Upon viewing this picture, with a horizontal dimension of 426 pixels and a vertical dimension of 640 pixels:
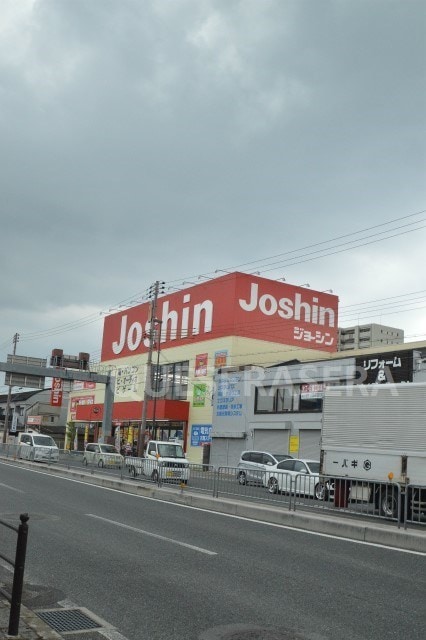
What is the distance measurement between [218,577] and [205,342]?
48.0 metres

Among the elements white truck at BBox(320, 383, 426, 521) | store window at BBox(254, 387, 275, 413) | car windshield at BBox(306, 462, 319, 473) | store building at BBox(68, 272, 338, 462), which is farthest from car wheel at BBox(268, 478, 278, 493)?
store building at BBox(68, 272, 338, 462)

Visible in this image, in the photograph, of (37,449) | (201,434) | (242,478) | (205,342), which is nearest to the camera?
(242,478)

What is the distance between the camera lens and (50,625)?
5.99 meters

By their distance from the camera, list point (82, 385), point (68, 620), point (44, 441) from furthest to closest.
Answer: point (82, 385) < point (44, 441) < point (68, 620)

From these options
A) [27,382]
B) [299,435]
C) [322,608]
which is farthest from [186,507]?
[27,382]

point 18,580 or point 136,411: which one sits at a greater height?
point 136,411

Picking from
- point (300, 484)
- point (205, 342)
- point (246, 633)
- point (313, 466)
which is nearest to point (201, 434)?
point (205, 342)

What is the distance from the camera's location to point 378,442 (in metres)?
17.9

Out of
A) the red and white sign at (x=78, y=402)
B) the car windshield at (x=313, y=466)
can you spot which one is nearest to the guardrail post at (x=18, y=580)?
the car windshield at (x=313, y=466)

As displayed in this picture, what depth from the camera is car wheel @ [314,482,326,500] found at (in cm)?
1580

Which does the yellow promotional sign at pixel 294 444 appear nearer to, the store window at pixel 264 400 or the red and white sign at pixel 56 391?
the store window at pixel 264 400

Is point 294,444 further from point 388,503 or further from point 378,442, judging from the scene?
point 388,503

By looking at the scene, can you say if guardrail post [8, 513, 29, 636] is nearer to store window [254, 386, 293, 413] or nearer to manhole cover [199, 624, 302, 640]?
manhole cover [199, 624, 302, 640]

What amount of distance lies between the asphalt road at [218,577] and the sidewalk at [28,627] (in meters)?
0.78
